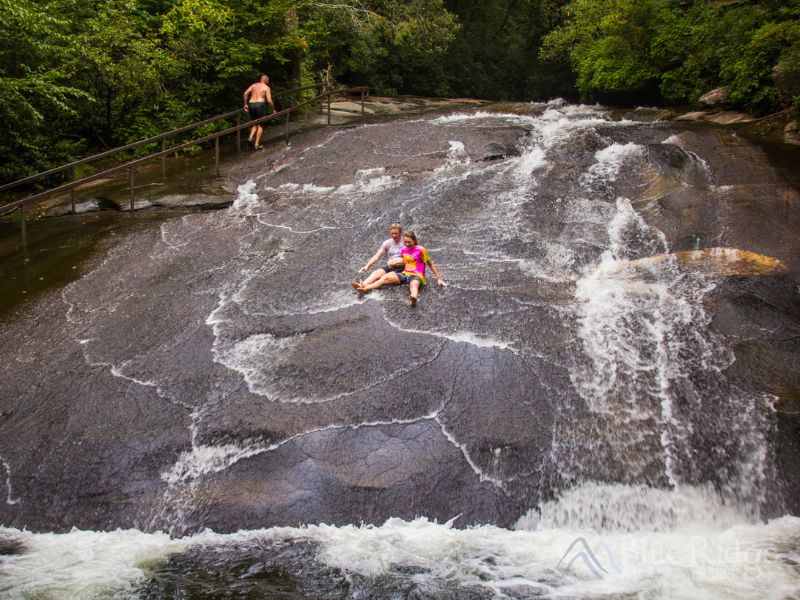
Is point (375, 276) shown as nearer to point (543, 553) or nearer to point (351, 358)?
point (351, 358)

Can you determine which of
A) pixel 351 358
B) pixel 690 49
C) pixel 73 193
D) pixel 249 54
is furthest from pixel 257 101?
pixel 690 49

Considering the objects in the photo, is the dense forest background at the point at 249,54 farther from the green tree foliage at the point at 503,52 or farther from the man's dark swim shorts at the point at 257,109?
the green tree foliage at the point at 503,52

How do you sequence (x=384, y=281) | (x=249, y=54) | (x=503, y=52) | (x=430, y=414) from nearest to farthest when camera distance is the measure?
(x=430, y=414) → (x=384, y=281) → (x=249, y=54) → (x=503, y=52)

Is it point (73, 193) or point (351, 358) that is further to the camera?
Result: point (73, 193)

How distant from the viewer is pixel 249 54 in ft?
50.3

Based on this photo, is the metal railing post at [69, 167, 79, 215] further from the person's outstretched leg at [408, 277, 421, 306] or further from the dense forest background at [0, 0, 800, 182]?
the person's outstretched leg at [408, 277, 421, 306]

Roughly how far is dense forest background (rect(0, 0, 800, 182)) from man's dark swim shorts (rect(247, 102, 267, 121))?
1280 mm

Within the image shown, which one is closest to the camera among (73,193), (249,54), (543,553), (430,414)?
(543,553)

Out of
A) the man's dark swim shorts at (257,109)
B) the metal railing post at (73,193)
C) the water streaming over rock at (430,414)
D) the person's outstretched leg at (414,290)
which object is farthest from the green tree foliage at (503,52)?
the person's outstretched leg at (414,290)

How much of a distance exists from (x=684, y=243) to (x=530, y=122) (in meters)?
7.06

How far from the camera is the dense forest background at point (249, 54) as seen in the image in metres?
11.9

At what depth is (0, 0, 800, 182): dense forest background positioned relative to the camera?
38.9 feet

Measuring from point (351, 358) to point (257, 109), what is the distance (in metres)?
9.58

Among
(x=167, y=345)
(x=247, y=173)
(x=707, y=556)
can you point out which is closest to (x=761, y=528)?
(x=707, y=556)
